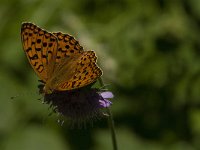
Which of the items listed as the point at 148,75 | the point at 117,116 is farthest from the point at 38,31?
the point at 117,116

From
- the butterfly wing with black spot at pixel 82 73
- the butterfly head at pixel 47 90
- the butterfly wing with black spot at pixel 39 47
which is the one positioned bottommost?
the butterfly head at pixel 47 90

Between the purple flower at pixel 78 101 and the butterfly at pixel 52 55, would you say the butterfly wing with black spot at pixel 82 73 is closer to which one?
the butterfly at pixel 52 55

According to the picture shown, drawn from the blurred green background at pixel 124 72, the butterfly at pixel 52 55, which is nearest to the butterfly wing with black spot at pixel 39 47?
the butterfly at pixel 52 55

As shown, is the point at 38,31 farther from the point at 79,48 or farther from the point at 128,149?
the point at 128,149

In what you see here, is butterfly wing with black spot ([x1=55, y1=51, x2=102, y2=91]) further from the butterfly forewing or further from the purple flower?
the purple flower

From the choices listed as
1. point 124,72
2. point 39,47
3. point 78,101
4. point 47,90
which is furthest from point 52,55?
point 124,72

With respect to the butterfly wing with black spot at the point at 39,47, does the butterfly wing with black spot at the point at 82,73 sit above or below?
below
